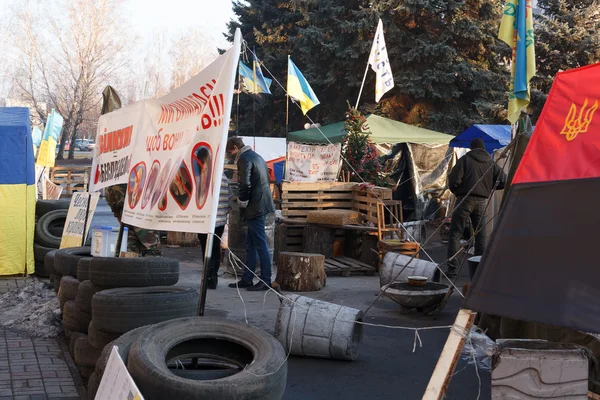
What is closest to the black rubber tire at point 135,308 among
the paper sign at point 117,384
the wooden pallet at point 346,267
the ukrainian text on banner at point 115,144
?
the paper sign at point 117,384

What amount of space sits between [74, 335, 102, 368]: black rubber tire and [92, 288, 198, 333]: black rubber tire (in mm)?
381

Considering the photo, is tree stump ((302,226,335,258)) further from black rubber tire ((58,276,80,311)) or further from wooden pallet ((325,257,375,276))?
black rubber tire ((58,276,80,311))

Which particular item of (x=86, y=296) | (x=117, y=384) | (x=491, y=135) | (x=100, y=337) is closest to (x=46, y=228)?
(x=86, y=296)

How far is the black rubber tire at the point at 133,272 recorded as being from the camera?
241 inches

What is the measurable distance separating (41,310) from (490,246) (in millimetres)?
6472

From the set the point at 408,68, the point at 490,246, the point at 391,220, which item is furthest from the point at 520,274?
the point at 408,68

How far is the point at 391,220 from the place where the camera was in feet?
41.0

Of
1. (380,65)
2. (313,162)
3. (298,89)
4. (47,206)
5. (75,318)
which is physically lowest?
(75,318)

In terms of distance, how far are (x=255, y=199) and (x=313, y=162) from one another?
523 centimetres

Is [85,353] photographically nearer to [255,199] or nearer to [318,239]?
[255,199]

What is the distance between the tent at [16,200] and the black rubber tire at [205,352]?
25.6 ft

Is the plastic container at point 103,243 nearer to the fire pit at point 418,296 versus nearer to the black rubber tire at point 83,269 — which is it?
the black rubber tire at point 83,269

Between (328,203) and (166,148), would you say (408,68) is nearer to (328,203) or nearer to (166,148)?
(328,203)

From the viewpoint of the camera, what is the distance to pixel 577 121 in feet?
12.6
